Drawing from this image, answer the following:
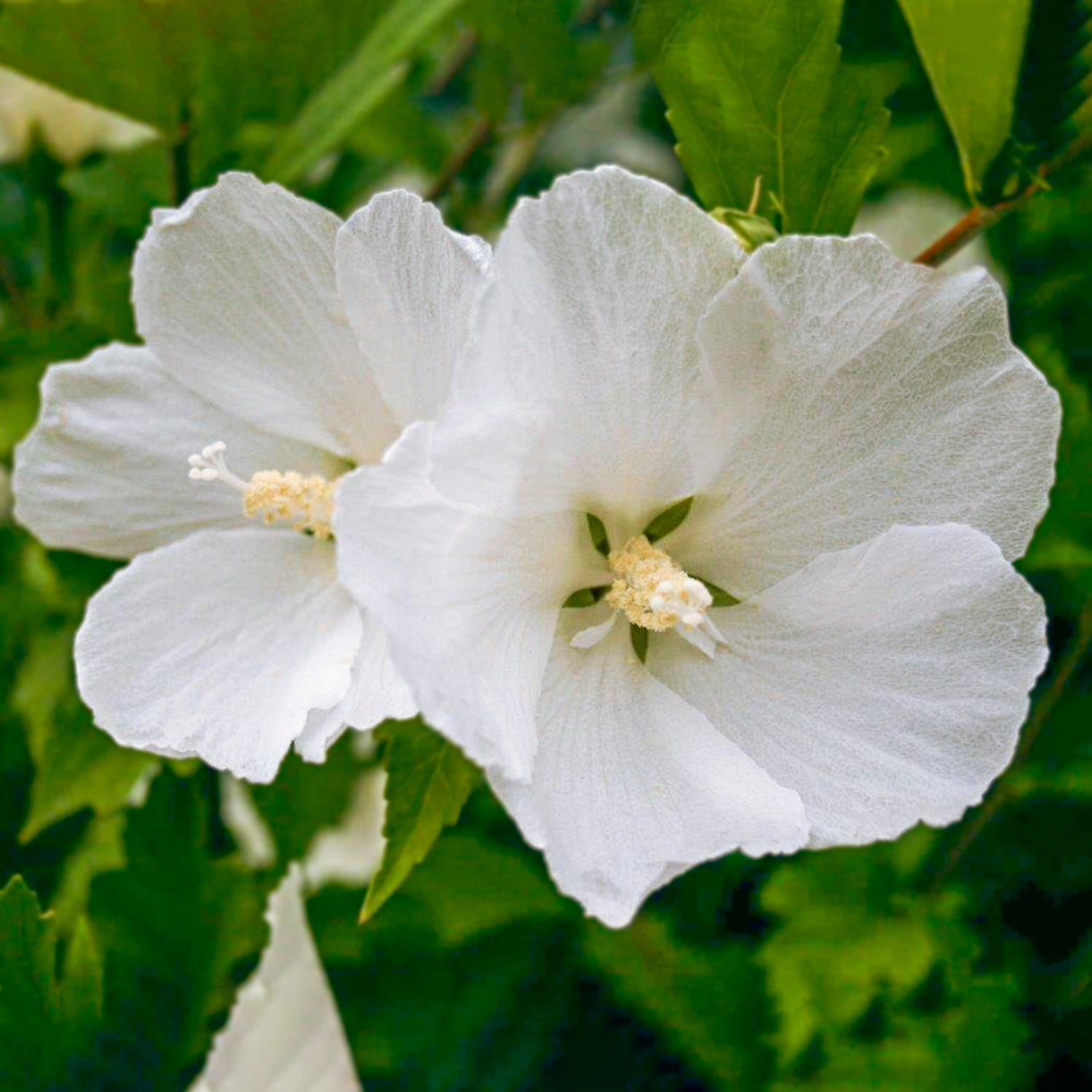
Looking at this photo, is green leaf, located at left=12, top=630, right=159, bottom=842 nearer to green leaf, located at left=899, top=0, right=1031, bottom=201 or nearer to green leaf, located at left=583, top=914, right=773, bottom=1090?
green leaf, located at left=583, top=914, right=773, bottom=1090

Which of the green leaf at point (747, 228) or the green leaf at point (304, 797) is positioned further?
the green leaf at point (304, 797)

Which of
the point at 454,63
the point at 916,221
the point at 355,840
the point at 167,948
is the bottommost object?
the point at 355,840

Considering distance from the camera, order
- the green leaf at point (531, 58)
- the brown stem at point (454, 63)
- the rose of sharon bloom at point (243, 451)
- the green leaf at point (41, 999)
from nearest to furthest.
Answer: the rose of sharon bloom at point (243, 451)
the green leaf at point (41, 999)
the green leaf at point (531, 58)
the brown stem at point (454, 63)

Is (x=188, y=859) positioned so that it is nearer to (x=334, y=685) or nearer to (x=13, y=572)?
(x=334, y=685)

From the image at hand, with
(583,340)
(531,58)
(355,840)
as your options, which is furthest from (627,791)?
(355,840)

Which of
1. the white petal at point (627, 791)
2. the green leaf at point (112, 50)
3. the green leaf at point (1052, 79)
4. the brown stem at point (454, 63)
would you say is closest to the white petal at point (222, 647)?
the white petal at point (627, 791)

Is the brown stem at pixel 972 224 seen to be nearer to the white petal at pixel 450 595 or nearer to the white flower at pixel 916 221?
the white petal at pixel 450 595

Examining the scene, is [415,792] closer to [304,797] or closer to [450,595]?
[450,595]
